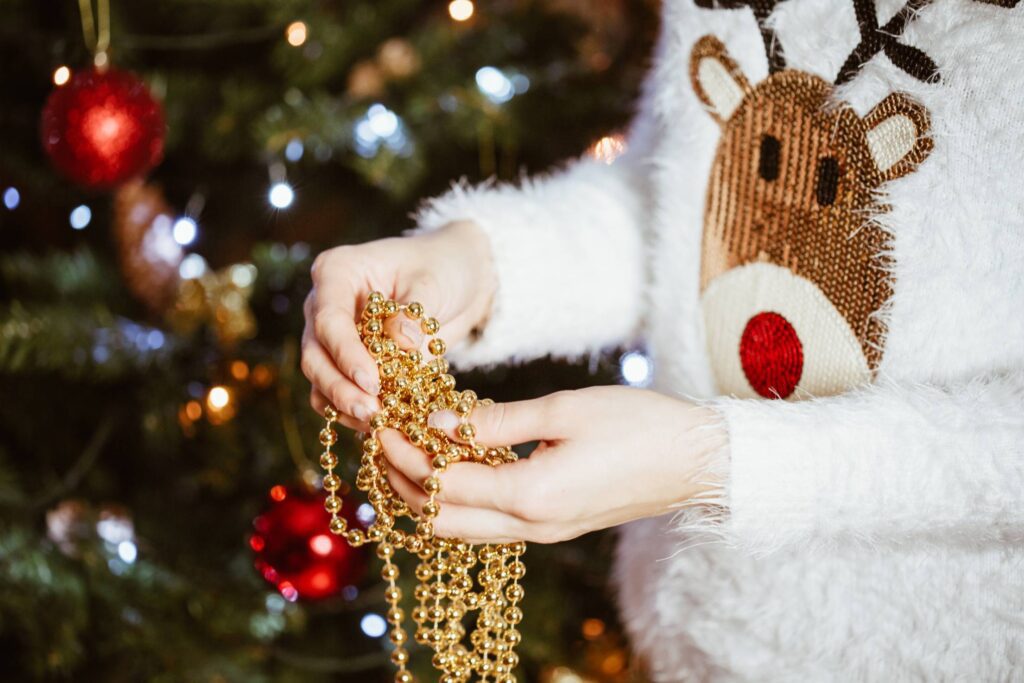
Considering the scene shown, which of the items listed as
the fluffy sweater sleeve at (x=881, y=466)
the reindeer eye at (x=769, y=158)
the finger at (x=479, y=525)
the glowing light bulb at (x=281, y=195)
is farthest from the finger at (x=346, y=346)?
the glowing light bulb at (x=281, y=195)

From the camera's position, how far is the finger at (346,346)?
1.74ft

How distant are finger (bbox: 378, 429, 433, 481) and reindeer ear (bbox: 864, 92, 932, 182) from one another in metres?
0.37

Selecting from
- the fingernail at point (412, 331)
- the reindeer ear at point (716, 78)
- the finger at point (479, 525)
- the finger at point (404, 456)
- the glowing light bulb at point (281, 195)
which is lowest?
the finger at point (479, 525)

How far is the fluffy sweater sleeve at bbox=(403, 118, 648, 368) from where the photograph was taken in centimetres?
72

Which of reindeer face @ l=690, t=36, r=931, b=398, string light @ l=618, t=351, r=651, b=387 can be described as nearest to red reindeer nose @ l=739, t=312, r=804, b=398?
reindeer face @ l=690, t=36, r=931, b=398

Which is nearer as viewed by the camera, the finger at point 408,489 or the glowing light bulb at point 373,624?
the finger at point 408,489

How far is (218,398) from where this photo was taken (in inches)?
45.4

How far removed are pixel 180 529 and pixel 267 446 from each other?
25 cm

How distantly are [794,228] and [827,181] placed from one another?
1.7 inches

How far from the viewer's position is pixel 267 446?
1216mm

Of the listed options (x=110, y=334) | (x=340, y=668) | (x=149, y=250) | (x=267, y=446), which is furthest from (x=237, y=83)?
(x=340, y=668)

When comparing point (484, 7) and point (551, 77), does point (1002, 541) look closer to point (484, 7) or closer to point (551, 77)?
point (551, 77)

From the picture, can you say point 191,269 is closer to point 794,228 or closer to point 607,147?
point 607,147

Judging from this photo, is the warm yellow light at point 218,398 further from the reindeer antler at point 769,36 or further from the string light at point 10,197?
the reindeer antler at point 769,36
